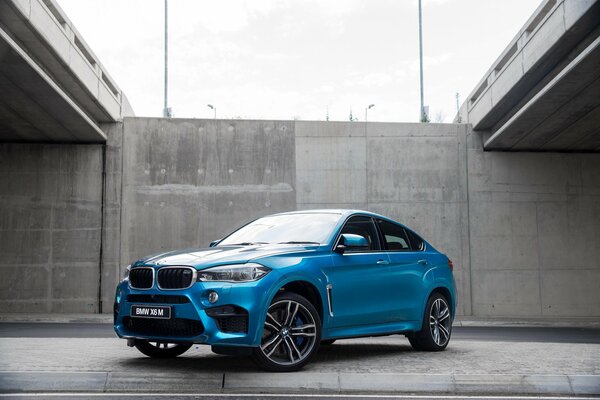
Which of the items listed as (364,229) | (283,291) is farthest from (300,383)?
(364,229)

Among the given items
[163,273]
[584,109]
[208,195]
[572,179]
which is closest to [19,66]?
[208,195]

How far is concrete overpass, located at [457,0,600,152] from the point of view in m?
15.6

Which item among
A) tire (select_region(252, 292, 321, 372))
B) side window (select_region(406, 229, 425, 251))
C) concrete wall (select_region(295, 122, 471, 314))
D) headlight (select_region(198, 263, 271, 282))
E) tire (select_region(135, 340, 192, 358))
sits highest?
concrete wall (select_region(295, 122, 471, 314))

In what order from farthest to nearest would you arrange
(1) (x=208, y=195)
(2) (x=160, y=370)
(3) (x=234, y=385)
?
1. (1) (x=208, y=195)
2. (2) (x=160, y=370)
3. (3) (x=234, y=385)

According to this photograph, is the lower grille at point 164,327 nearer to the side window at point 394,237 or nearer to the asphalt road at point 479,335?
the side window at point 394,237

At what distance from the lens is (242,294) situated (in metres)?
7.05

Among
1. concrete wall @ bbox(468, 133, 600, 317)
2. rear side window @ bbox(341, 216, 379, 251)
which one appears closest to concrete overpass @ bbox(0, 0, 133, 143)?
rear side window @ bbox(341, 216, 379, 251)

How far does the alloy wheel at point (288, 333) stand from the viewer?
7285 millimetres

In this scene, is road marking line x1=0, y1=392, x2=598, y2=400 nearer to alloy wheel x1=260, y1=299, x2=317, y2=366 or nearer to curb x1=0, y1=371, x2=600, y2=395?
curb x1=0, y1=371, x2=600, y2=395

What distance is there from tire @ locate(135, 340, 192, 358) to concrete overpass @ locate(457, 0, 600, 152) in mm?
10227

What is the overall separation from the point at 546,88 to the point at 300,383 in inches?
497

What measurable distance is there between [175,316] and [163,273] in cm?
47

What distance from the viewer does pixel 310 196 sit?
22953mm

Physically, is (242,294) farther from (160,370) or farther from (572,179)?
(572,179)
